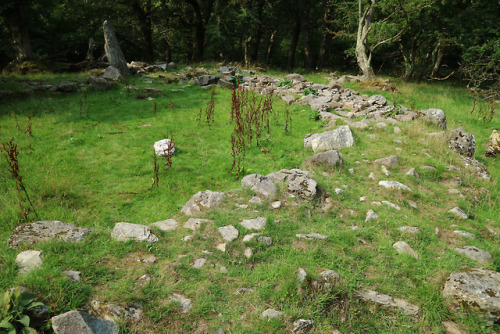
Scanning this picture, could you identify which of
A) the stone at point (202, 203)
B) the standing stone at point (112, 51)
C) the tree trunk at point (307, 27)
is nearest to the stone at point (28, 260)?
the stone at point (202, 203)

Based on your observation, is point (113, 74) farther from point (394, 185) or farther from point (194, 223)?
point (394, 185)

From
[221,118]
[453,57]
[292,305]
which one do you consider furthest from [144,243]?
[453,57]

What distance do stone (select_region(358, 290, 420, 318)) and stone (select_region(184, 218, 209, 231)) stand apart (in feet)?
8.46

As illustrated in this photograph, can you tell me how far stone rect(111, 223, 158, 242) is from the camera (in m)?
4.40

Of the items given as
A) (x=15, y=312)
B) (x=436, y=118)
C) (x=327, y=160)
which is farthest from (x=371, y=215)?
(x=436, y=118)

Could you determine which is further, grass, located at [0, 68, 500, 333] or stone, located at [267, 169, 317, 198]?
stone, located at [267, 169, 317, 198]

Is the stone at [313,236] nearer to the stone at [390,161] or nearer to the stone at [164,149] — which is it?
the stone at [390,161]

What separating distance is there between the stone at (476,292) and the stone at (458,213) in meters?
1.83

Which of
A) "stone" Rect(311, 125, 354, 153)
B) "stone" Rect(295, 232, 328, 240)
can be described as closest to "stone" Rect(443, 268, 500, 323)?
"stone" Rect(295, 232, 328, 240)

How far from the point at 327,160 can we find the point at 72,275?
5.44m

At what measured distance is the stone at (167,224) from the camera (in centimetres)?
487

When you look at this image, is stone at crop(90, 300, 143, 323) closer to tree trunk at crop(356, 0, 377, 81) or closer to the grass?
the grass

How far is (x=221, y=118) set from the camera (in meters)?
11.3

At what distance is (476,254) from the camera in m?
4.34
